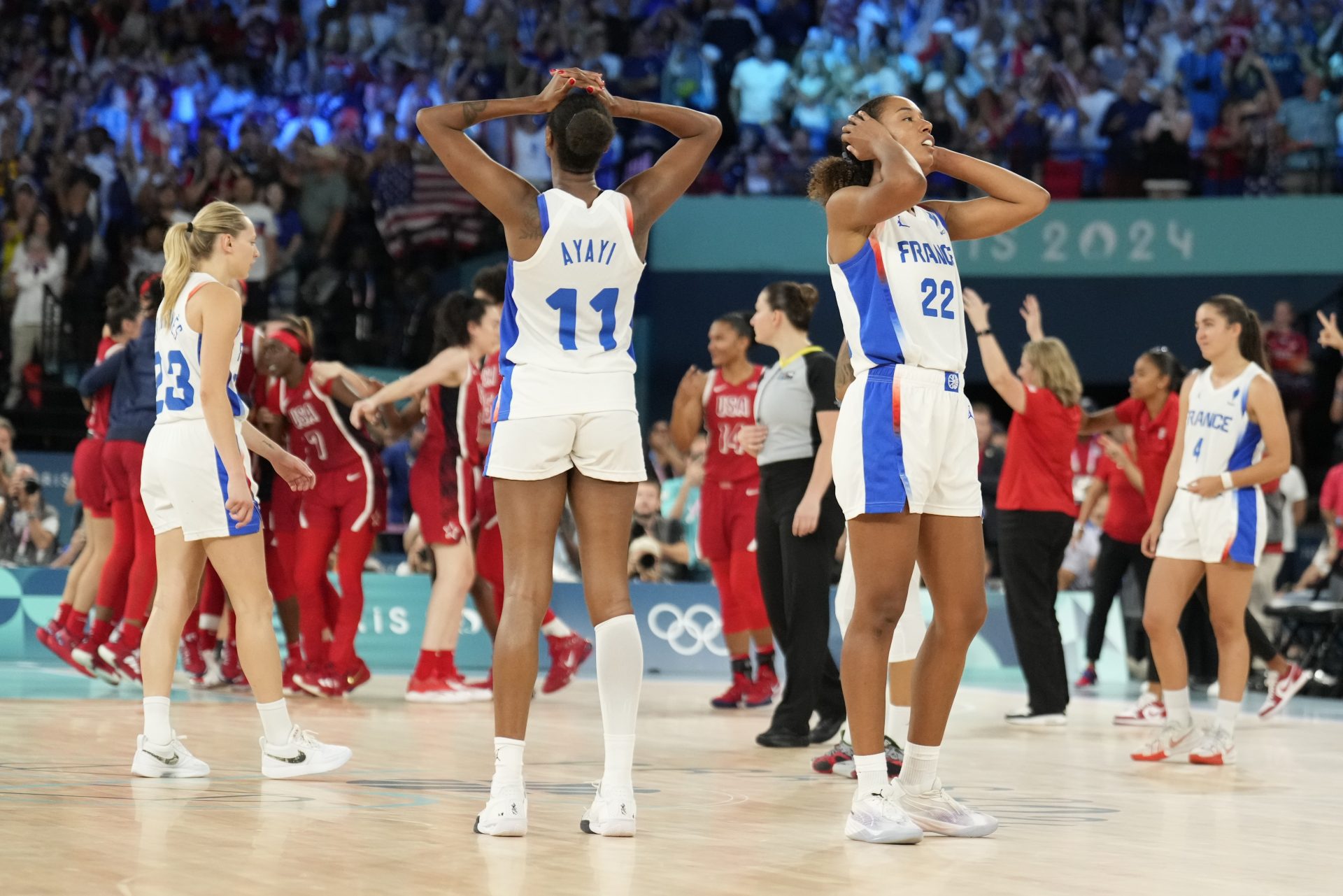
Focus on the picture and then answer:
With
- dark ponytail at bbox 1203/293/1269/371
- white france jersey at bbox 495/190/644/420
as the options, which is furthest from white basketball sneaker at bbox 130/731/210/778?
dark ponytail at bbox 1203/293/1269/371

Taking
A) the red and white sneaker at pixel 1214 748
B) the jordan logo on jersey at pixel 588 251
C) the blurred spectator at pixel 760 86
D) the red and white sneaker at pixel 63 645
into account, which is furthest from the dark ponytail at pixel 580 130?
the blurred spectator at pixel 760 86

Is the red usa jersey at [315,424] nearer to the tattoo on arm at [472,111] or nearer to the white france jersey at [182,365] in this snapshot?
the white france jersey at [182,365]

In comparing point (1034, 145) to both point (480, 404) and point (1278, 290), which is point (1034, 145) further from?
point (480, 404)

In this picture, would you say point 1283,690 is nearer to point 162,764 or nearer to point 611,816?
point 611,816

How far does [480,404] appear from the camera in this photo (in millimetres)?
8602

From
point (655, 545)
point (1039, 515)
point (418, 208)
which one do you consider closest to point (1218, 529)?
point (1039, 515)

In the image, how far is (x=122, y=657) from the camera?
840 cm

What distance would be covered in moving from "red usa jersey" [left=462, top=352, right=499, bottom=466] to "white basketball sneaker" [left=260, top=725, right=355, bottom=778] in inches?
128

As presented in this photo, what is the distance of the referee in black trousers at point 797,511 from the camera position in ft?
22.0

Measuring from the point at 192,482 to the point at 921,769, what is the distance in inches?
105

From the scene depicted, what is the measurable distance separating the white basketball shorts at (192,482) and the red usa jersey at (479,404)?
3084 mm

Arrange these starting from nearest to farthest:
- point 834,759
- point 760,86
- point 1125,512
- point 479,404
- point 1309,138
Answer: point 834,759
point 479,404
point 1125,512
point 1309,138
point 760,86

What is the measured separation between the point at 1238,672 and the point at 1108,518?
306 cm

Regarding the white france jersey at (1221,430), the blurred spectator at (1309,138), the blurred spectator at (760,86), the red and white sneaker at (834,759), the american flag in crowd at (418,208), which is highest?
the blurred spectator at (760,86)
